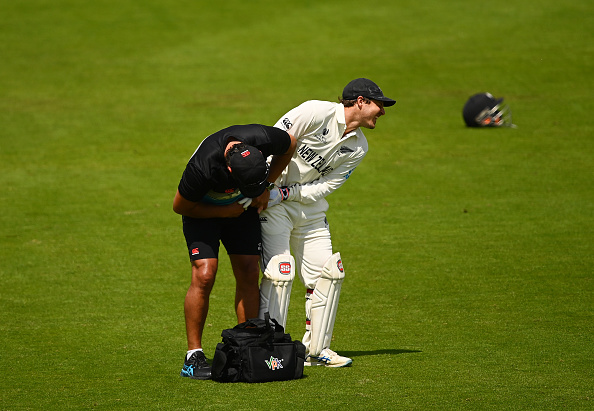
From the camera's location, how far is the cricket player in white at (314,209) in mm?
6430

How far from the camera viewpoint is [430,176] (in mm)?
13648

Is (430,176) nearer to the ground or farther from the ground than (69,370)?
farther from the ground

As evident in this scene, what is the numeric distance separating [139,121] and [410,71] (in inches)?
282

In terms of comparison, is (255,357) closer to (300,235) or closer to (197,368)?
(197,368)

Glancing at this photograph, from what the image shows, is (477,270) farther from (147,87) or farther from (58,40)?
(58,40)

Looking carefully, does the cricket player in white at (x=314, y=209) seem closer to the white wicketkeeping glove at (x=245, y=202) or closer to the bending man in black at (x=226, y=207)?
the bending man in black at (x=226, y=207)

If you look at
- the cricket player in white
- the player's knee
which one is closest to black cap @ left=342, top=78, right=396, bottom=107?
the cricket player in white

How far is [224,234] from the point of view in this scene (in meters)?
6.38

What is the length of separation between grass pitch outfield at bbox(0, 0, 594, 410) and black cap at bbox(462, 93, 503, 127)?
0.39m

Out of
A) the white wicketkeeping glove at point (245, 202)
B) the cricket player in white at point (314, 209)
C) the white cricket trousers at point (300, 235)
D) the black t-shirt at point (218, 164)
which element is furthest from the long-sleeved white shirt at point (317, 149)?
the white wicketkeeping glove at point (245, 202)

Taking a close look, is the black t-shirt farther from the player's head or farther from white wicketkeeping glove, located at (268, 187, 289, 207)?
the player's head

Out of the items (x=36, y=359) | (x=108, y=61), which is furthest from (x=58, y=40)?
(x=36, y=359)

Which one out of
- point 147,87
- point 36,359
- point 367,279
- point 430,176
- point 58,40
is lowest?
point 36,359

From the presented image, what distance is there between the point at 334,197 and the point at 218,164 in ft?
23.7
